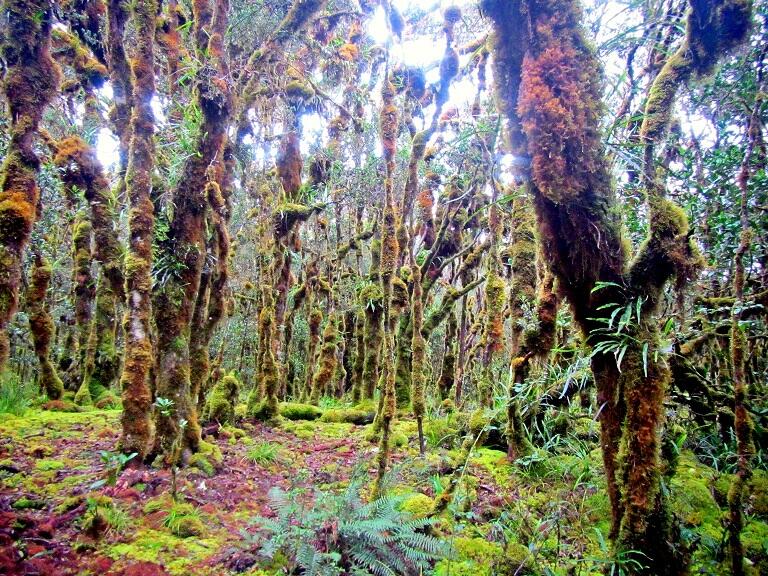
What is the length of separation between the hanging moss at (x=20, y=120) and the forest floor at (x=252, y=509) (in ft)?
6.41

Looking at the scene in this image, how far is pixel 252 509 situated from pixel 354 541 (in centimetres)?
207

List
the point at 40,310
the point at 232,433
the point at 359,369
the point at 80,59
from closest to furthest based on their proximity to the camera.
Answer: the point at 232,433 → the point at 40,310 → the point at 80,59 → the point at 359,369

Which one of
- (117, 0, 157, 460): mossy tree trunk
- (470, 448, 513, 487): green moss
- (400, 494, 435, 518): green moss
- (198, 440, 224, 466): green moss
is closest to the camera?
(400, 494, 435, 518): green moss

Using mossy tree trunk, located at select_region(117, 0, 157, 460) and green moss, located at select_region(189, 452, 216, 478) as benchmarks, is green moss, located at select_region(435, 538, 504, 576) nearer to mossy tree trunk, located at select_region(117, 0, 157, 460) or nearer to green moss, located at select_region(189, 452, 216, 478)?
green moss, located at select_region(189, 452, 216, 478)

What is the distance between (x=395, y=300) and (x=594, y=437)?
4245 millimetres

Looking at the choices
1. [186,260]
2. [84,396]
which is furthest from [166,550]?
[84,396]

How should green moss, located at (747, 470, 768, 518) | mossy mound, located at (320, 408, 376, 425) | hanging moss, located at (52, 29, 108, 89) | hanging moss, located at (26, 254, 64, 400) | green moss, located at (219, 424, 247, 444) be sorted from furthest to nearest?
mossy mound, located at (320, 408, 376, 425) → hanging moss, located at (52, 29, 108, 89) → hanging moss, located at (26, 254, 64, 400) → green moss, located at (219, 424, 247, 444) → green moss, located at (747, 470, 768, 518)

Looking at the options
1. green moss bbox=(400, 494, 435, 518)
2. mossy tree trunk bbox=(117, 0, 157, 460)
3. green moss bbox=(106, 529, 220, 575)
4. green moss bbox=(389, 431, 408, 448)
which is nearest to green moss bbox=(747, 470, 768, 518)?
green moss bbox=(400, 494, 435, 518)

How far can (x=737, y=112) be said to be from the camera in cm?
432

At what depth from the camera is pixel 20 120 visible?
5590mm

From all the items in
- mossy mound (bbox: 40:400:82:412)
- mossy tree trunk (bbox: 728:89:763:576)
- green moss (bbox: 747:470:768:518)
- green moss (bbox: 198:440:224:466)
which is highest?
mossy tree trunk (bbox: 728:89:763:576)

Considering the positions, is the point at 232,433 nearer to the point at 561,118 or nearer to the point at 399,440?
the point at 399,440

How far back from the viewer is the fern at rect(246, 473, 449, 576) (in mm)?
3531

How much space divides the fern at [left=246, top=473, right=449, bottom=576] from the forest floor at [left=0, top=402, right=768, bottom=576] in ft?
0.63
